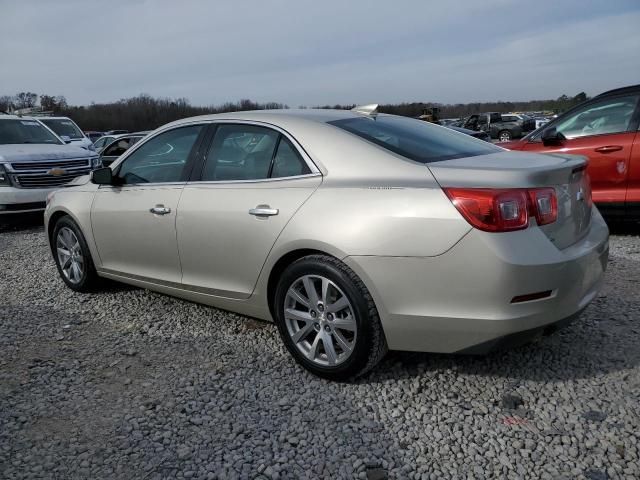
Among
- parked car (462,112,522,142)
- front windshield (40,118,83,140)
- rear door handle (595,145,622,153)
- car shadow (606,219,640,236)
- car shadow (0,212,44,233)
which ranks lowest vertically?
parked car (462,112,522,142)

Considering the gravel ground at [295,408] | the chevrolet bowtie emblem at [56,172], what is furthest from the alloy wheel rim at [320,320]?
the chevrolet bowtie emblem at [56,172]

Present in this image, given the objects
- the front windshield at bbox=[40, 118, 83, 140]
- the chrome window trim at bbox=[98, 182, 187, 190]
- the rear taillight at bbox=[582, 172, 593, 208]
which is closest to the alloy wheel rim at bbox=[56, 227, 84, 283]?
the chrome window trim at bbox=[98, 182, 187, 190]

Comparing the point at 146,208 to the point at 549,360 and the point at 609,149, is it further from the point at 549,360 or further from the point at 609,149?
the point at 609,149

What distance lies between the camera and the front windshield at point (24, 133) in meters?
9.49

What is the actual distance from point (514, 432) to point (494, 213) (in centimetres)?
102

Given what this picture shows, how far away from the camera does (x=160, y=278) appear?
399cm

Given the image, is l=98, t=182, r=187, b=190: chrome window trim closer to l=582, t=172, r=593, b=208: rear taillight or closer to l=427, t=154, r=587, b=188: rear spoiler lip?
l=427, t=154, r=587, b=188: rear spoiler lip

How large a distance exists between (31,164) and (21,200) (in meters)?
0.63

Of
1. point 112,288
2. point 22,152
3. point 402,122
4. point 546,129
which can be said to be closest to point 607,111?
point 546,129

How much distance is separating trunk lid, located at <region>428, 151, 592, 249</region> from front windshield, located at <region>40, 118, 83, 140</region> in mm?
13091

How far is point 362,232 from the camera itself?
277 cm

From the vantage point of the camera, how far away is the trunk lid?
8.59ft

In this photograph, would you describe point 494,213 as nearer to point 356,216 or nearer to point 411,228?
point 411,228

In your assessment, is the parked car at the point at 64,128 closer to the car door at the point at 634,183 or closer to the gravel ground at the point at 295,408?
the gravel ground at the point at 295,408
